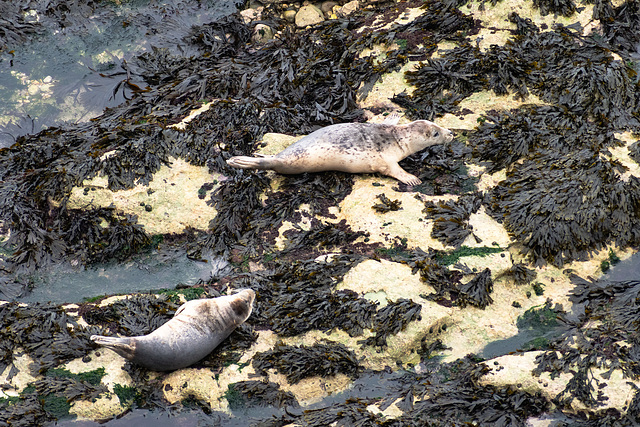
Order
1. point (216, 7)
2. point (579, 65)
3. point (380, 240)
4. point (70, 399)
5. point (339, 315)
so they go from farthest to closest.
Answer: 1. point (216, 7)
2. point (579, 65)
3. point (380, 240)
4. point (339, 315)
5. point (70, 399)

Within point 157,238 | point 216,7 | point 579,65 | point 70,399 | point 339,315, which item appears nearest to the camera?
point 70,399

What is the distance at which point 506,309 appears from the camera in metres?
4.84

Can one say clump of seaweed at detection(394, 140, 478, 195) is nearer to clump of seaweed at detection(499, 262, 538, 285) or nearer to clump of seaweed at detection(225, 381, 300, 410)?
clump of seaweed at detection(499, 262, 538, 285)

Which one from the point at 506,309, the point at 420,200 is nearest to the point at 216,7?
the point at 420,200

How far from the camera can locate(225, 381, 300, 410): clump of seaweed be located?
4.41m

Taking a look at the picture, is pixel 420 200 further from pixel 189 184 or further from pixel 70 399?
pixel 70 399

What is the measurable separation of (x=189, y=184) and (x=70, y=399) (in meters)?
2.58

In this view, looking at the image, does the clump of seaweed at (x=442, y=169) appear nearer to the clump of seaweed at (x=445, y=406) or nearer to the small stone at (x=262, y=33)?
the clump of seaweed at (x=445, y=406)

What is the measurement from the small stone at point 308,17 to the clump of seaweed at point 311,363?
17.9 feet

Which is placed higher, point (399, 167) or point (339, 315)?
point (399, 167)

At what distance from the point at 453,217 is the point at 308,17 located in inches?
179

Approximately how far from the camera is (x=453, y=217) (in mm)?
5312

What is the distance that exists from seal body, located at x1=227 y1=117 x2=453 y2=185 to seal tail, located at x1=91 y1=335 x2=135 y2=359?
230 centimetres

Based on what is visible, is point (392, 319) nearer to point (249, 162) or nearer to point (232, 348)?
point (232, 348)
